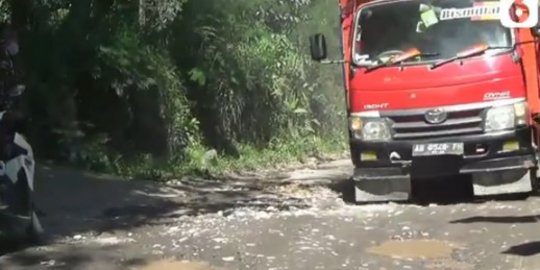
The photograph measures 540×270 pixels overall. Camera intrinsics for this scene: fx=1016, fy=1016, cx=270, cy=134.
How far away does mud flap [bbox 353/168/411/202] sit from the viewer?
37.1 feet

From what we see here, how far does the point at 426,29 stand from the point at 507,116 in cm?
140

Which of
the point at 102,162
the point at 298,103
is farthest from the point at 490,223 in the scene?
the point at 298,103

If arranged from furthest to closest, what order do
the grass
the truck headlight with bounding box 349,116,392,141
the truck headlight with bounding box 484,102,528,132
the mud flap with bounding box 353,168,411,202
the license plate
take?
the grass < the mud flap with bounding box 353,168,411,202 < the truck headlight with bounding box 349,116,392,141 < the license plate < the truck headlight with bounding box 484,102,528,132

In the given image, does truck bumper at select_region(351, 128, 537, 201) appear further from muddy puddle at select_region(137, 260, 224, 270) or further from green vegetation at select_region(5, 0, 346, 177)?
green vegetation at select_region(5, 0, 346, 177)

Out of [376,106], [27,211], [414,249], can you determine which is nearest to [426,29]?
[376,106]

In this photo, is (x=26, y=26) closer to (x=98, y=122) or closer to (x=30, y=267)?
(x=98, y=122)

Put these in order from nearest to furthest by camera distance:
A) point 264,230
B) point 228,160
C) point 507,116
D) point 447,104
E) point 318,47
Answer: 1. point 264,230
2. point 507,116
3. point 447,104
4. point 318,47
5. point 228,160

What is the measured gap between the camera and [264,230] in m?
10.0

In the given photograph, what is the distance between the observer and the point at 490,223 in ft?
33.1

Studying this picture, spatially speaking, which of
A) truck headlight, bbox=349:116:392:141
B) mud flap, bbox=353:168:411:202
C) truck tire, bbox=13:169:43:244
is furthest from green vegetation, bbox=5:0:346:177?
truck tire, bbox=13:169:43:244

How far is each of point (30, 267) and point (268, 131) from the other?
39.0 feet

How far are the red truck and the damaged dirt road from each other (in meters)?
0.41

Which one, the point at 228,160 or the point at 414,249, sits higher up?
the point at 228,160

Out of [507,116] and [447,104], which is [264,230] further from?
[507,116]
